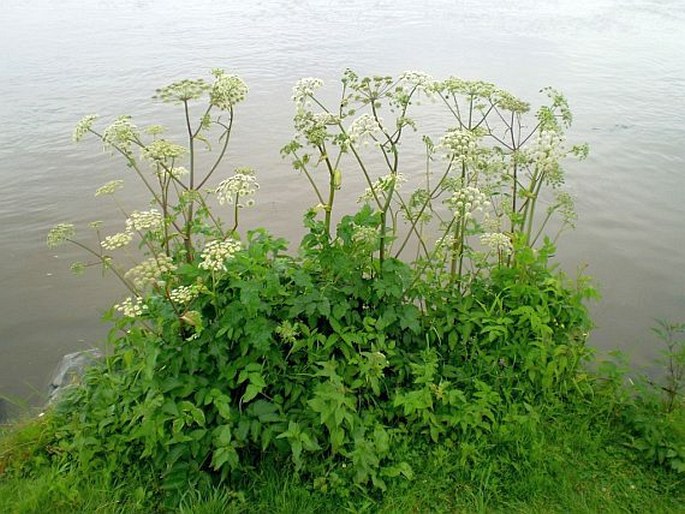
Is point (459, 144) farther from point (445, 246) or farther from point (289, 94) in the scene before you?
point (289, 94)

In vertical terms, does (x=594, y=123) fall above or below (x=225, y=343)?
below

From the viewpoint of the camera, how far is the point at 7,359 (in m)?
5.19

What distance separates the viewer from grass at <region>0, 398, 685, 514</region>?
322cm

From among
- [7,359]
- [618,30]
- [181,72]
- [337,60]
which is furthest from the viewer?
[618,30]

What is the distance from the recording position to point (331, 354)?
3467 mm

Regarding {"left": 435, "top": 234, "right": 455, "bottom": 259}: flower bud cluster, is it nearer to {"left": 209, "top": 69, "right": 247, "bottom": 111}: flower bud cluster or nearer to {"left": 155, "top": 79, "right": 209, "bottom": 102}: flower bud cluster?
{"left": 209, "top": 69, "right": 247, "bottom": 111}: flower bud cluster

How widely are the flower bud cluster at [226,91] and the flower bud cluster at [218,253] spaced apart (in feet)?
2.67

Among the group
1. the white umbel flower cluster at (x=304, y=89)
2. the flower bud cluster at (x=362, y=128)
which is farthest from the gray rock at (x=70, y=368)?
the flower bud cluster at (x=362, y=128)

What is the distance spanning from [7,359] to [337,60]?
929 centimetres

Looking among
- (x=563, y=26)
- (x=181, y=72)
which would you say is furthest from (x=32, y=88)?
(x=563, y=26)

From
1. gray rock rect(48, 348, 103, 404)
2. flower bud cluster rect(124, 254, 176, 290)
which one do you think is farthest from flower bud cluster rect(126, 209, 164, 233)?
gray rock rect(48, 348, 103, 404)

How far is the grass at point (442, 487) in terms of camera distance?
322 cm

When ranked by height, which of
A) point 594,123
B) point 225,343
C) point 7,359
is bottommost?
point 7,359

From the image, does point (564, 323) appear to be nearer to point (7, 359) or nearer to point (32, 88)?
point (7, 359)
